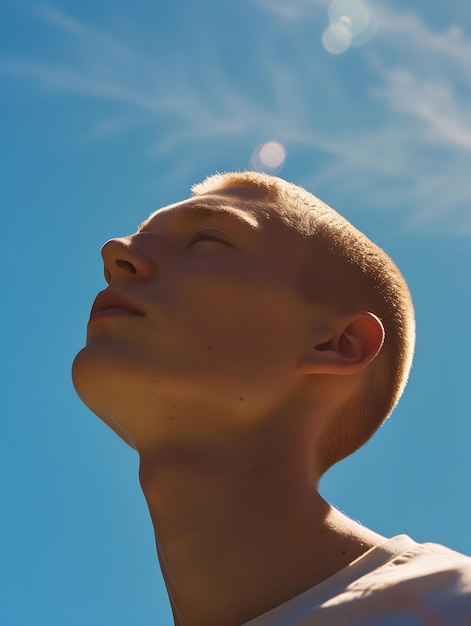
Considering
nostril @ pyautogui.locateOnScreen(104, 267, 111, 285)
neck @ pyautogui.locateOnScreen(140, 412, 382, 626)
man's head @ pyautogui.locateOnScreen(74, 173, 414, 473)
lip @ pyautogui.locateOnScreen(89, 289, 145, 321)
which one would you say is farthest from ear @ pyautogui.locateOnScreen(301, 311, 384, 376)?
nostril @ pyautogui.locateOnScreen(104, 267, 111, 285)

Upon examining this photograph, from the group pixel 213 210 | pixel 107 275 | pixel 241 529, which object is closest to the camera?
pixel 241 529

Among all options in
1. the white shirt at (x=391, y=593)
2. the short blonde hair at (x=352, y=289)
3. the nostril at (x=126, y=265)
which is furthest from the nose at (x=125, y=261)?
the white shirt at (x=391, y=593)

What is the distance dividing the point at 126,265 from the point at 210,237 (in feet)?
1.32

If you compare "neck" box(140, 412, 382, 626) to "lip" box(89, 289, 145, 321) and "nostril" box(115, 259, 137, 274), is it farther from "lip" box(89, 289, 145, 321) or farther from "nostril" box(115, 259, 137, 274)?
"nostril" box(115, 259, 137, 274)

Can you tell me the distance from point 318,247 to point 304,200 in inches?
16.9

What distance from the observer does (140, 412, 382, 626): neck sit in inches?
110

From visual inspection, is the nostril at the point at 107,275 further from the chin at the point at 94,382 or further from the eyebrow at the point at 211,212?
the chin at the point at 94,382

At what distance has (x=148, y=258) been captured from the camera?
10.9ft

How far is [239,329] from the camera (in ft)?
10.3

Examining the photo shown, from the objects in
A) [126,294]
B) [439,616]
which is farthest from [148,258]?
[439,616]

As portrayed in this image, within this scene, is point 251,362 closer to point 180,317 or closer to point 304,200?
point 180,317

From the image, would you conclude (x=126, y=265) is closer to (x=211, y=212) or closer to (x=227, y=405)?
(x=211, y=212)

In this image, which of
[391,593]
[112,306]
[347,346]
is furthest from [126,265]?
[391,593]

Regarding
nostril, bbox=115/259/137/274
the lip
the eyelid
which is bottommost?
the lip
